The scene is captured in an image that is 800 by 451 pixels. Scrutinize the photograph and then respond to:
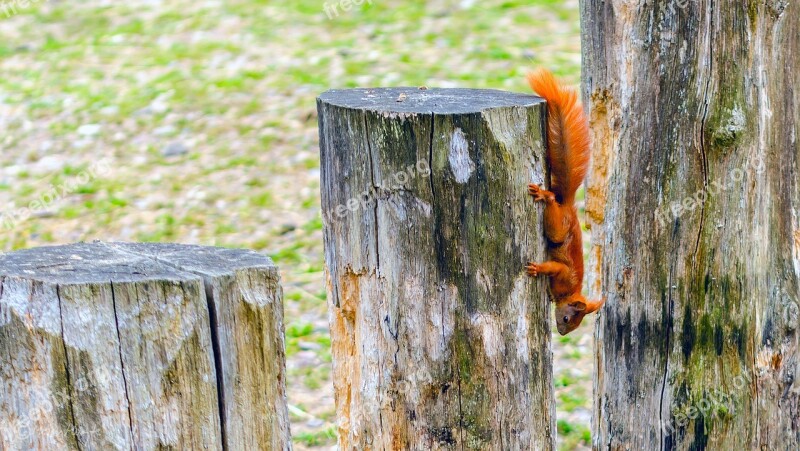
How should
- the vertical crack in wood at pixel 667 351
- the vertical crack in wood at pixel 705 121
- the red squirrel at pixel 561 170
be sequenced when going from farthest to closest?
the vertical crack in wood at pixel 667 351 < the vertical crack in wood at pixel 705 121 < the red squirrel at pixel 561 170

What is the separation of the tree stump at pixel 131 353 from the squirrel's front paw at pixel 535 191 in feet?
2.31

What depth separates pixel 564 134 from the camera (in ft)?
8.59

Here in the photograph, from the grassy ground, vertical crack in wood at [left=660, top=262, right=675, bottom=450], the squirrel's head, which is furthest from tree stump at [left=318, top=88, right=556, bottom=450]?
the grassy ground

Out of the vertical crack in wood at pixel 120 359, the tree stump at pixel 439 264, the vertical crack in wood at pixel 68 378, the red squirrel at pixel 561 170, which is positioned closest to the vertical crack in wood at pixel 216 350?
the vertical crack in wood at pixel 120 359

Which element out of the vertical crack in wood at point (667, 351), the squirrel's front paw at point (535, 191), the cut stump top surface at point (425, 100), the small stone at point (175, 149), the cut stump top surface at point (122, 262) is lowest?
the vertical crack in wood at point (667, 351)

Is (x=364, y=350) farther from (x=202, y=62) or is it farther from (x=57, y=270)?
(x=202, y=62)

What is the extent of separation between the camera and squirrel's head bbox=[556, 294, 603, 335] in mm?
2967

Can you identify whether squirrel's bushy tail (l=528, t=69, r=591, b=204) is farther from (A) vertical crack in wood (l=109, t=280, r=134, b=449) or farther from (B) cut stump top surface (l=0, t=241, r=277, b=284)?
(A) vertical crack in wood (l=109, t=280, r=134, b=449)

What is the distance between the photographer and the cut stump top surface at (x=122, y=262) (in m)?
2.20

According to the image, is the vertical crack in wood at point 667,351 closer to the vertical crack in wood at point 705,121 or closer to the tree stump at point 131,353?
the vertical crack in wood at point 705,121

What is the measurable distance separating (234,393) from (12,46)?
29.6 ft

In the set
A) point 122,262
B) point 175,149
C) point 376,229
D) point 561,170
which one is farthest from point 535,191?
point 175,149

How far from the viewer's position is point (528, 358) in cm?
262

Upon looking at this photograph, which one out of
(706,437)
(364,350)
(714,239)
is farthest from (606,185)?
(364,350)
